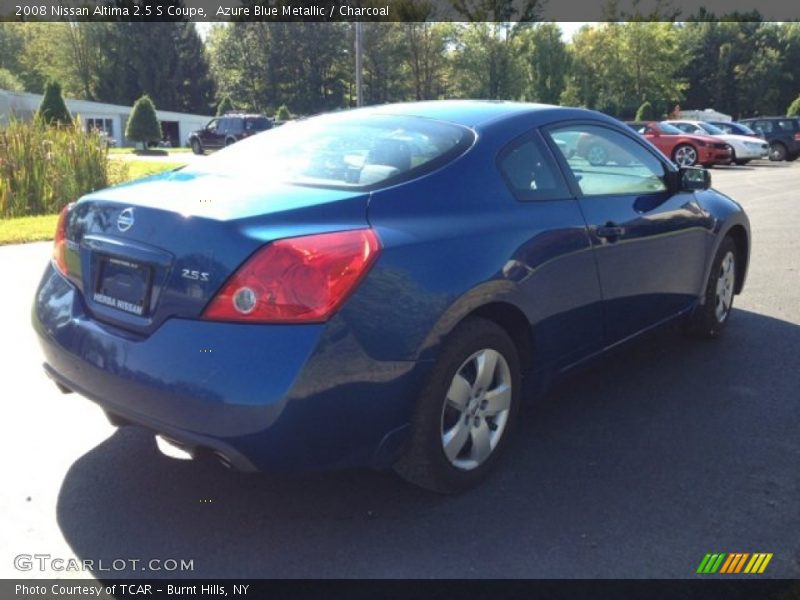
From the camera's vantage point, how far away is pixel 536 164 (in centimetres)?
386

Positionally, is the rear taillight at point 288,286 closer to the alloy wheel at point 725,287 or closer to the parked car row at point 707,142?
the alloy wheel at point 725,287

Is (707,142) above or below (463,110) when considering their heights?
below

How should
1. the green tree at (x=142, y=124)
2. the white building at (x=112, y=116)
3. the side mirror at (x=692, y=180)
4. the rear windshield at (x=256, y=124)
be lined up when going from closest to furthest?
1. the side mirror at (x=692, y=180)
2. the rear windshield at (x=256, y=124)
3. the green tree at (x=142, y=124)
4. the white building at (x=112, y=116)

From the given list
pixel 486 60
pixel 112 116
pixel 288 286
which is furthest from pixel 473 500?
pixel 112 116

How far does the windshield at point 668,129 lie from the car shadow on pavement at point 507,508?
75.5 feet

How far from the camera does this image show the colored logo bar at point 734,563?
2.87m

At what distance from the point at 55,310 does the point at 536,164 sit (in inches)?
88.7

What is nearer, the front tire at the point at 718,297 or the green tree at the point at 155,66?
the front tire at the point at 718,297

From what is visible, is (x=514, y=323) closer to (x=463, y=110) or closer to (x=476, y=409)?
(x=476, y=409)

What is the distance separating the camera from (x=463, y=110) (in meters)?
4.05

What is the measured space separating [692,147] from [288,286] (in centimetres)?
2476

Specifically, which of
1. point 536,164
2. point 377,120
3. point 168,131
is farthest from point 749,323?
point 168,131

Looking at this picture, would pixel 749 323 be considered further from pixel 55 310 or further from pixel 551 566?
pixel 55 310

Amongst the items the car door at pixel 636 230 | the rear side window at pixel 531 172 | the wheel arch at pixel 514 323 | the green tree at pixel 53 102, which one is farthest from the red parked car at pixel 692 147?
the wheel arch at pixel 514 323
